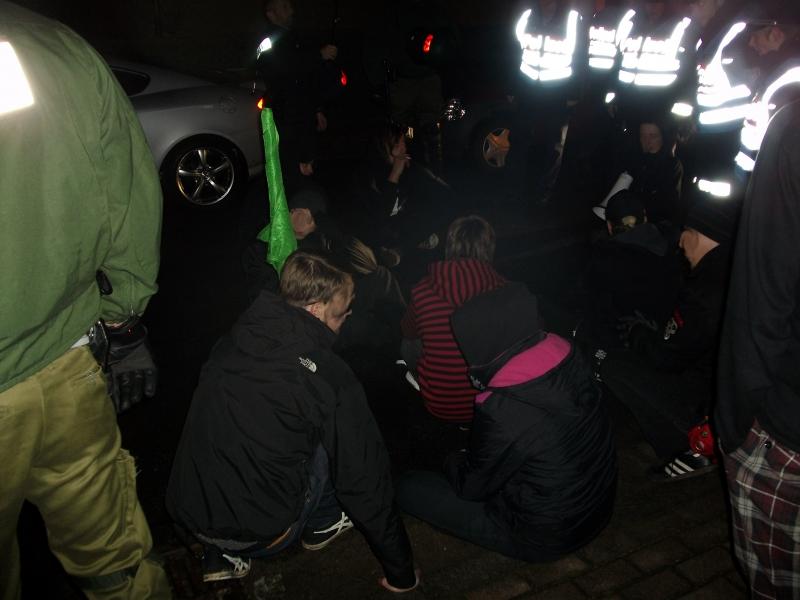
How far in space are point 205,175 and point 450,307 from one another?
439cm

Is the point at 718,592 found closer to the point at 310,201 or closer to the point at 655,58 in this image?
the point at 310,201

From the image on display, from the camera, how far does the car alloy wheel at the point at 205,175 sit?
6820 millimetres

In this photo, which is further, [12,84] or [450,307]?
[450,307]

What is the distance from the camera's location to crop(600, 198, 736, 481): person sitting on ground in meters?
3.20

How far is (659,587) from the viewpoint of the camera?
2760 millimetres

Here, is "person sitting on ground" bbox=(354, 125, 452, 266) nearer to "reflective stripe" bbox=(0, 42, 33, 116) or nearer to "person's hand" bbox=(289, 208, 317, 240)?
"person's hand" bbox=(289, 208, 317, 240)

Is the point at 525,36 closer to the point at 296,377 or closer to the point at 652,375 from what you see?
the point at 652,375

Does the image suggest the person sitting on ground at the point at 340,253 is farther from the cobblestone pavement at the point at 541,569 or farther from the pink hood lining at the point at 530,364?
the pink hood lining at the point at 530,364

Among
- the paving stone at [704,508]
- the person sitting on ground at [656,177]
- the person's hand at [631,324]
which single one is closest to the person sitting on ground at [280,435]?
the paving stone at [704,508]

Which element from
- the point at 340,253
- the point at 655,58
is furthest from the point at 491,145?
the point at 340,253

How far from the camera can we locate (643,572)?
2830mm

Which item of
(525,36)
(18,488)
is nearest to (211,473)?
(18,488)

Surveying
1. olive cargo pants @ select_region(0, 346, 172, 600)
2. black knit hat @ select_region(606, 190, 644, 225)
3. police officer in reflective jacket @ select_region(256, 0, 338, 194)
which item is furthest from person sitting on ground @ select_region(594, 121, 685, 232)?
olive cargo pants @ select_region(0, 346, 172, 600)

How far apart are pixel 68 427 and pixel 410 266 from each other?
4.01 m
